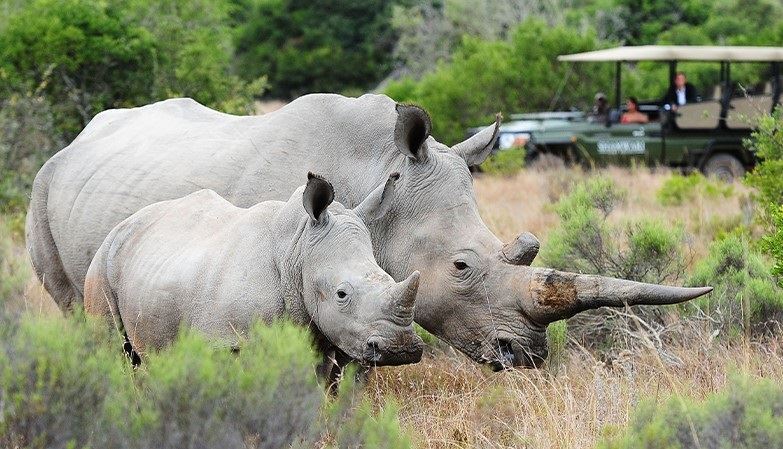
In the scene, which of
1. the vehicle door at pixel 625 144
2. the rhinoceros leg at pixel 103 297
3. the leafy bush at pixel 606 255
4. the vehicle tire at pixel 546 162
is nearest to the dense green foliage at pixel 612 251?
the leafy bush at pixel 606 255

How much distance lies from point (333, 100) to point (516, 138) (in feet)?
37.9

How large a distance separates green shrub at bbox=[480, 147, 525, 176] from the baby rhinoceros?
11114 millimetres

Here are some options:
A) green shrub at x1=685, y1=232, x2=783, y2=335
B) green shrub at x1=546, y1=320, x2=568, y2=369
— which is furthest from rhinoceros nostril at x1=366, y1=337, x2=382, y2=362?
green shrub at x1=685, y1=232, x2=783, y2=335

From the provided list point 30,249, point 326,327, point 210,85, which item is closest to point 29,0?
point 210,85

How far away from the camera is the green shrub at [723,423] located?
3.89 meters

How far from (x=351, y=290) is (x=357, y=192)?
159 centimetres

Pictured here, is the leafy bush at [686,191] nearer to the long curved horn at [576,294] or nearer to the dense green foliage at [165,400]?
the long curved horn at [576,294]

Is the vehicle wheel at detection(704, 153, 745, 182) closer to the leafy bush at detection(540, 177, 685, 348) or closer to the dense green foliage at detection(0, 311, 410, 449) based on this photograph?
the leafy bush at detection(540, 177, 685, 348)

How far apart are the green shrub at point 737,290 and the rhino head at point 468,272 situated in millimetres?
1337

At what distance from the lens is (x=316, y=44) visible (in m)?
40.2

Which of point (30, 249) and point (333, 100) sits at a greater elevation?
point (333, 100)

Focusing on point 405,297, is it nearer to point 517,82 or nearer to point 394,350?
point 394,350

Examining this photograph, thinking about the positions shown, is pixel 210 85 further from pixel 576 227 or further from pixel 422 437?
pixel 422 437

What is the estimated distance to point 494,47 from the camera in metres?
23.2
